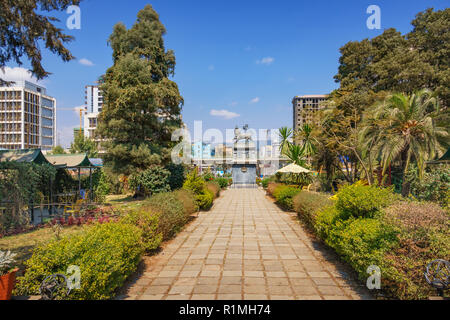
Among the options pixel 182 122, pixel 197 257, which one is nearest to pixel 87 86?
pixel 182 122

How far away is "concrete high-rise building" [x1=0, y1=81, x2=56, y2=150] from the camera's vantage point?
70.1 meters

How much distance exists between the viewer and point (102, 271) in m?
3.02

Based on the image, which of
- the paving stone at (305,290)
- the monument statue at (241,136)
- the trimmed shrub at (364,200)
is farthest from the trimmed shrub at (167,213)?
the monument statue at (241,136)

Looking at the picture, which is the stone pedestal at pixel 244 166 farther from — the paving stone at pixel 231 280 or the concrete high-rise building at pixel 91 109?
the paving stone at pixel 231 280

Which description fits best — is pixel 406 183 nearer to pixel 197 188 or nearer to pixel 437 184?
pixel 437 184

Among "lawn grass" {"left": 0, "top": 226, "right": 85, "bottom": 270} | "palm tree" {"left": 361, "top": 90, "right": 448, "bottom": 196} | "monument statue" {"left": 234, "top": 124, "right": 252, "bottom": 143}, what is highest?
"monument statue" {"left": 234, "top": 124, "right": 252, "bottom": 143}

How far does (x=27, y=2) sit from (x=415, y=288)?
9074 mm

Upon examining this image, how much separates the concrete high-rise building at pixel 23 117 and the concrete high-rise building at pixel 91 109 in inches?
512

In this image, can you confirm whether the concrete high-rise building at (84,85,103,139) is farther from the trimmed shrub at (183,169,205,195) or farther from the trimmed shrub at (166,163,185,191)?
the trimmed shrub at (183,169,205,195)

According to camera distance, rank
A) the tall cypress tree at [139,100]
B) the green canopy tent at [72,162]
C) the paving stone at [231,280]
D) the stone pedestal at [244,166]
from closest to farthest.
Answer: the paving stone at [231,280] < the green canopy tent at [72,162] < the tall cypress tree at [139,100] < the stone pedestal at [244,166]

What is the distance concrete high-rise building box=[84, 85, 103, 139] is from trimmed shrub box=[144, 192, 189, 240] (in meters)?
34.4

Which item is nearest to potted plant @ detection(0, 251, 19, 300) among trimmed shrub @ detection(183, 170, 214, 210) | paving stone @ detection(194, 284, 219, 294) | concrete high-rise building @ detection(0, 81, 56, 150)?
paving stone @ detection(194, 284, 219, 294)

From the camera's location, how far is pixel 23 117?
72.6 meters

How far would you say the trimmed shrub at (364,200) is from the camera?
14.1 ft
